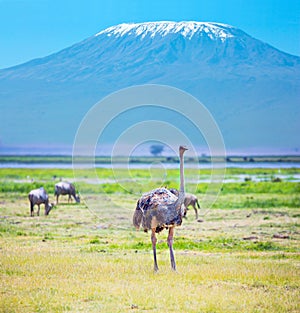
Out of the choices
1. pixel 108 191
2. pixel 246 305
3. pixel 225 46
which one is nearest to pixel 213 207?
pixel 108 191

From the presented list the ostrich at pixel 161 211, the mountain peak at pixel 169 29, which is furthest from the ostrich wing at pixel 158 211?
the mountain peak at pixel 169 29

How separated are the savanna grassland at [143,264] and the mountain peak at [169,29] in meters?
128

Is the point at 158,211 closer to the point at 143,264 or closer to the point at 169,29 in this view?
the point at 143,264

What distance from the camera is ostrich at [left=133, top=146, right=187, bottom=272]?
45.5 ft

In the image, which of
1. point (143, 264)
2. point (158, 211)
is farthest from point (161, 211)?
point (143, 264)

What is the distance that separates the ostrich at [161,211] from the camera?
1388 centimetres

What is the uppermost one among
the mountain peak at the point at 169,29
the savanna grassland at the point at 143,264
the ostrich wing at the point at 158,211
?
the mountain peak at the point at 169,29

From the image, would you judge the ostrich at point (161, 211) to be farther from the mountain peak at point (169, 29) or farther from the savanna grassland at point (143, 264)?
the mountain peak at point (169, 29)

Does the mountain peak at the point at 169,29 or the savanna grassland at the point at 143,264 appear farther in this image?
the mountain peak at the point at 169,29

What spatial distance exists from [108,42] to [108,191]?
359 ft

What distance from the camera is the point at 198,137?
158 metres

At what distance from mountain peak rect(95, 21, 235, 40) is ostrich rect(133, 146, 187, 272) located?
137 meters

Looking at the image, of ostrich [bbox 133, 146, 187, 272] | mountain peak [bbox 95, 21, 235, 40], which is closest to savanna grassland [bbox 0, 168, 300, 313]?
ostrich [bbox 133, 146, 187, 272]

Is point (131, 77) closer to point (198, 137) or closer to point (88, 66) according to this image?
point (88, 66)
